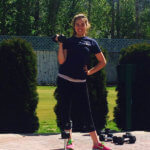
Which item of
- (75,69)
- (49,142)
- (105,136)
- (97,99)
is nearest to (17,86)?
(97,99)

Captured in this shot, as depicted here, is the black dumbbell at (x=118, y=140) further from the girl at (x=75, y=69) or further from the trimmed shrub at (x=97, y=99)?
the trimmed shrub at (x=97, y=99)

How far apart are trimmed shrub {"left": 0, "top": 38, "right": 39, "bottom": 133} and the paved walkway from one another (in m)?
0.88

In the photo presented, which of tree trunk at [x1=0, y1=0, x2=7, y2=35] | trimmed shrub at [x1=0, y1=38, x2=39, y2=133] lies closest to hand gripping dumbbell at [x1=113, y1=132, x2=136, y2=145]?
trimmed shrub at [x1=0, y1=38, x2=39, y2=133]

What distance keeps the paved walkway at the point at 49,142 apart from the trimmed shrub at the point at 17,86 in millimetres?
885

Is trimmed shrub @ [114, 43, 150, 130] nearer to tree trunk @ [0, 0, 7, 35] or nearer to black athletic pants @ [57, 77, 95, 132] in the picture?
black athletic pants @ [57, 77, 95, 132]

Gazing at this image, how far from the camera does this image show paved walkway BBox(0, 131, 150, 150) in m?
5.88

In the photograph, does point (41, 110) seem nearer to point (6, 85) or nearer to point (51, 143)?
point (6, 85)

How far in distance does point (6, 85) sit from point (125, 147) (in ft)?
9.41

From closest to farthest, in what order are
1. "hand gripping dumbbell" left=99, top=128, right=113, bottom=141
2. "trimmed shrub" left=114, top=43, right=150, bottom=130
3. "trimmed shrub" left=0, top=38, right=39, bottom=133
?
"hand gripping dumbbell" left=99, top=128, right=113, bottom=141, "trimmed shrub" left=0, top=38, right=39, bottom=133, "trimmed shrub" left=114, top=43, right=150, bottom=130

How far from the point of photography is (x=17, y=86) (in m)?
7.74

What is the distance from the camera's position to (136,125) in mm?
8172

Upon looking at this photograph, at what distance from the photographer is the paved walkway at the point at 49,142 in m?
5.88

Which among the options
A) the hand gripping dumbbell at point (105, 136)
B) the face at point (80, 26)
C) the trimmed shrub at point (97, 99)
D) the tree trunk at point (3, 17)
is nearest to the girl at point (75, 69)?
the face at point (80, 26)

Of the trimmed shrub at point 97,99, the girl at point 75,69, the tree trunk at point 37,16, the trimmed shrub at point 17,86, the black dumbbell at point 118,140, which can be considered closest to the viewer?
the girl at point 75,69
